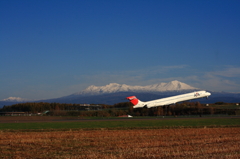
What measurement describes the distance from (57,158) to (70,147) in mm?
5667

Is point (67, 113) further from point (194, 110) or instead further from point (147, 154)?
point (147, 154)

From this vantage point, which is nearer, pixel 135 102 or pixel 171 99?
pixel 171 99

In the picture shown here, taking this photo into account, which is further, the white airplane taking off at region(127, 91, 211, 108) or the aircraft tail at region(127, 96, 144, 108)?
the aircraft tail at region(127, 96, 144, 108)

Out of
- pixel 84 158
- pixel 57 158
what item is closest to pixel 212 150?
pixel 84 158

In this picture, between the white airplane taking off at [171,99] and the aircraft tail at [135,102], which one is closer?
the white airplane taking off at [171,99]

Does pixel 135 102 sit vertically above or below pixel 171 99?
below

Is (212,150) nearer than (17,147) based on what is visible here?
Yes

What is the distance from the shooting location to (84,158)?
64.3ft

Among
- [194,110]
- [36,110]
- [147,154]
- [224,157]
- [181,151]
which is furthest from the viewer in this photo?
[36,110]

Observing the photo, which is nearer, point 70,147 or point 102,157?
point 102,157

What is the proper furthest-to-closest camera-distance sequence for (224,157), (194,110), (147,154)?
(194,110), (147,154), (224,157)

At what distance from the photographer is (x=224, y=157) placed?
18.9 m

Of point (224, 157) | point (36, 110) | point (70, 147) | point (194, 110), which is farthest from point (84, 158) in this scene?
point (36, 110)

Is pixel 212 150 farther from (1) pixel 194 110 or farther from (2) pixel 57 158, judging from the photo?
(1) pixel 194 110
